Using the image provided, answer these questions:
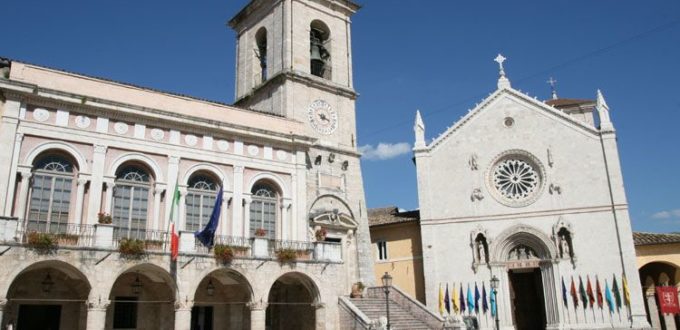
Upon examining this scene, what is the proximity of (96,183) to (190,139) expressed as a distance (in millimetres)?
3832

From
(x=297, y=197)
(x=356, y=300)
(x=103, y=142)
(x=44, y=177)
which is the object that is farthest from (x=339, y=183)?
(x=44, y=177)

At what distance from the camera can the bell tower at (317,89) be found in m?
25.5

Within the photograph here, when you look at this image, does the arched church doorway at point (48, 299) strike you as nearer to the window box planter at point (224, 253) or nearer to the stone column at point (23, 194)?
the stone column at point (23, 194)

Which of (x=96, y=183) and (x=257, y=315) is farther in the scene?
(x=257, y=315)

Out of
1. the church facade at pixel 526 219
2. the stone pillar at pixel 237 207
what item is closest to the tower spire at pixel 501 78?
the church facade at pixel 526 219

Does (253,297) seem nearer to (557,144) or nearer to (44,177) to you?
(44,177)

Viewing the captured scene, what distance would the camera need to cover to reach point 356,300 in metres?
23.1

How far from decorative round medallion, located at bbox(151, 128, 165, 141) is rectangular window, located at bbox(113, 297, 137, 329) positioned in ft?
18.7

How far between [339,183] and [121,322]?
10911mm

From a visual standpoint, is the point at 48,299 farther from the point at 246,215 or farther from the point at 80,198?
the point at 246,215

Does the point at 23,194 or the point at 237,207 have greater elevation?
the point at 237,207

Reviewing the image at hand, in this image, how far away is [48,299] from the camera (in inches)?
702

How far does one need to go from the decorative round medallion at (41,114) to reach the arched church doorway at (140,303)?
226 inches

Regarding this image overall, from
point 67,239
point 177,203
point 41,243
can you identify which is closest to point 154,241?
point 177,203
